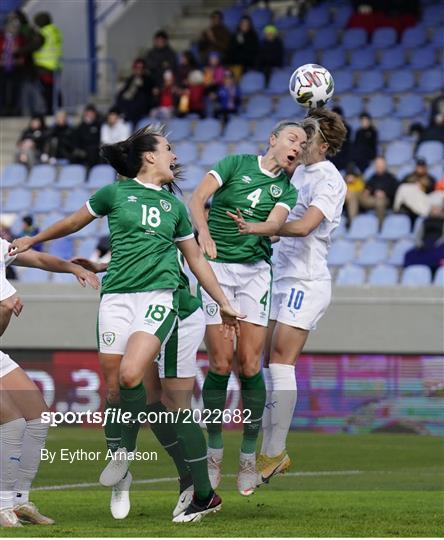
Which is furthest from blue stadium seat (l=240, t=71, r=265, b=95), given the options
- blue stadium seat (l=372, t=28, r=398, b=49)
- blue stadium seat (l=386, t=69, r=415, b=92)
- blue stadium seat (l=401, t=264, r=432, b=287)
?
blue stadium seat (l=401, t=264, r=432, b=287)

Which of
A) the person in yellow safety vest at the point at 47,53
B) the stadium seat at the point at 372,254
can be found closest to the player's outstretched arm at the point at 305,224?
the stadium seat at the point at 372,254

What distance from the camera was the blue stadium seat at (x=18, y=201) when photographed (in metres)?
20.4

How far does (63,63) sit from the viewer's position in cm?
2375

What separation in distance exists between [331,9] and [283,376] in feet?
46.6

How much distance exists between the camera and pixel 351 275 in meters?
17.3

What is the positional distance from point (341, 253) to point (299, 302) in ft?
25.6

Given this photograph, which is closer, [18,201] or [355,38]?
[18,201]

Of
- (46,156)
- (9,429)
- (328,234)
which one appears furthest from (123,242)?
(46,156)

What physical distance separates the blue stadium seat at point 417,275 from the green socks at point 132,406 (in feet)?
28.0

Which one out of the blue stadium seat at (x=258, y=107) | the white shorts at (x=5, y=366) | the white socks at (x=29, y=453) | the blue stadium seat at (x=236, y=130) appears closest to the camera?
the white shorts at (x=5, y=366)

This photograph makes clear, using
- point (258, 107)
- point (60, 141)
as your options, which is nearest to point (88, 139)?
point (60, 141)

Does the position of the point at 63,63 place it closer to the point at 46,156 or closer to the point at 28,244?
the point at 46,156

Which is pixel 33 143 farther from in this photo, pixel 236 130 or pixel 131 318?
pixel 131 318

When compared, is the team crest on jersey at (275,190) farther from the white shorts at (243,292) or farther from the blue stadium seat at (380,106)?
the blue stadium seat at (380,106)
